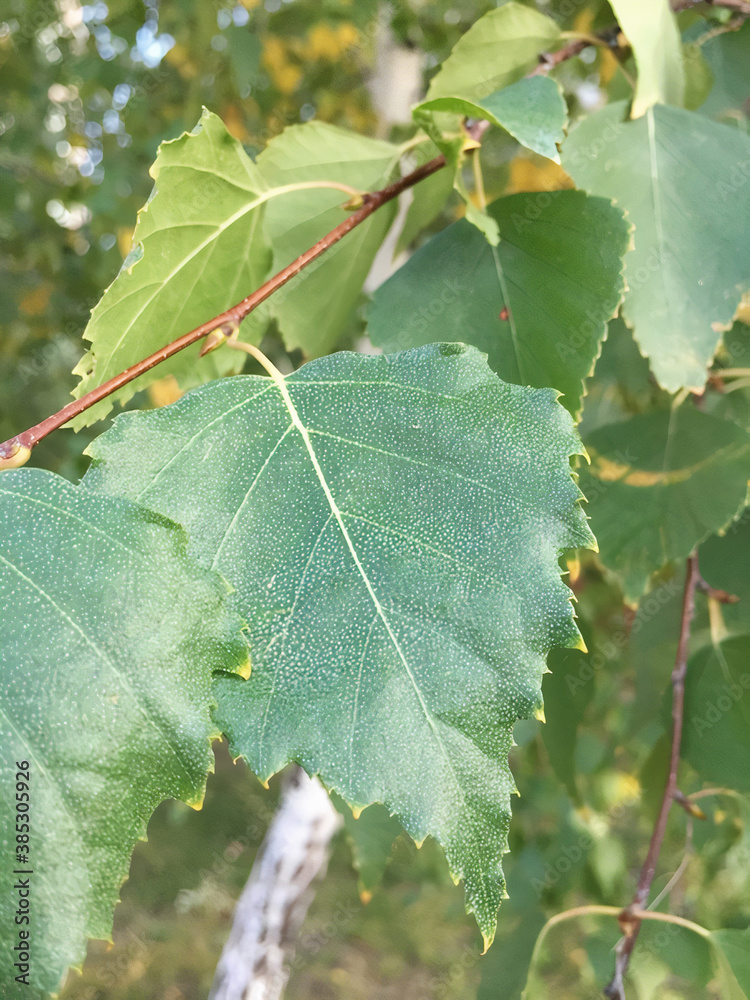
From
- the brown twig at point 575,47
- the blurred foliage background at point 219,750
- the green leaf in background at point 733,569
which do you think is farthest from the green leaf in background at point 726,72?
the green leaf in background at point 733,569

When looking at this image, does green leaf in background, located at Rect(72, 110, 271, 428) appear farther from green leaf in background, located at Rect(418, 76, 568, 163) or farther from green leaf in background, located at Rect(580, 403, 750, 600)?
green leaf in background, located at Rect(580, 403, 750, 600)

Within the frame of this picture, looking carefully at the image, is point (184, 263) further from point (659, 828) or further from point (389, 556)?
point (659, 828)

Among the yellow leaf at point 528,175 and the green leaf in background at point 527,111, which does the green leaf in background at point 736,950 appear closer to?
the green leaf in background at point 527,111

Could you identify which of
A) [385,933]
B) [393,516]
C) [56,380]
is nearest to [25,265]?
[56,380]

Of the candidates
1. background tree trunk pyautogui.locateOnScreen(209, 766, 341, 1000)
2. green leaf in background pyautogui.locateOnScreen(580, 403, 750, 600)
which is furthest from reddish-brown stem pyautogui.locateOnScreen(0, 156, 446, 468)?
background tree trunk pyautogui.locateOnScreen(209, 766, 341, 1000)

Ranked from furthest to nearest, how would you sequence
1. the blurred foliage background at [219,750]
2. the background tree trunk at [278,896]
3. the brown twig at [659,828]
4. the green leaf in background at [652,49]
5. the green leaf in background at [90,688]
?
1. the background tree trunk at [278,896]
2. the blurred foliage background at [219,750]
3. the brown twig at [659,828]
4. the green leaf in background at [652,49]
5. the green leaf in background at [90,688]

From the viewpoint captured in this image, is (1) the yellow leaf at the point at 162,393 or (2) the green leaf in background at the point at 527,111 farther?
(1) the yellow leaf at the point at 162,393

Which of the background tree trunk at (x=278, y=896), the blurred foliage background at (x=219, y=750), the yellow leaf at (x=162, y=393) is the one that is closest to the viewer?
the blurred foliage background at (x=219, y=750)
